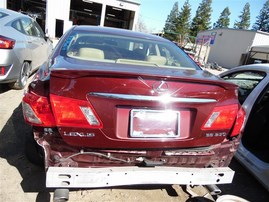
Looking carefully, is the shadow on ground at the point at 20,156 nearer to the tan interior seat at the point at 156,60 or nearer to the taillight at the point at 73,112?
the taillight at the point at 73,112

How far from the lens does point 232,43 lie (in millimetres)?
30281

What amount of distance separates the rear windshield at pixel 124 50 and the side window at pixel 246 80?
1.03 meters

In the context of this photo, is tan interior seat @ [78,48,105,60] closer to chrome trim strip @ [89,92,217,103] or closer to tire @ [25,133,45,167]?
chrome trim strip @ [89,92,217,103]

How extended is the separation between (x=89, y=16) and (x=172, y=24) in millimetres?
37326

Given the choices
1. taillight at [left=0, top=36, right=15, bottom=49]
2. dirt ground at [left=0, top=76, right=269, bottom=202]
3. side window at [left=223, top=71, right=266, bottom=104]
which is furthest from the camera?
taillight at [left=0, top=36, right=15, bottom=49]

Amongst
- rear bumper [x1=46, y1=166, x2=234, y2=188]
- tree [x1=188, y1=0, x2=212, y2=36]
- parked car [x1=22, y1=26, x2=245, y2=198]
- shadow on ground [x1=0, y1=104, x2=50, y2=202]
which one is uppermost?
tree [x1=188, y1=0, x2=212, y2=36]

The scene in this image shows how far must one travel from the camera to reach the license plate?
1.88m

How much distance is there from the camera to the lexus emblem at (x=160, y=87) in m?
1.84

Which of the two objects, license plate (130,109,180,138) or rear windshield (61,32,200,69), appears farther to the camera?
rear windshield (61,32,200,69)

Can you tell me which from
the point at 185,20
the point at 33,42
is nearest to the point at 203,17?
the point at 185,20

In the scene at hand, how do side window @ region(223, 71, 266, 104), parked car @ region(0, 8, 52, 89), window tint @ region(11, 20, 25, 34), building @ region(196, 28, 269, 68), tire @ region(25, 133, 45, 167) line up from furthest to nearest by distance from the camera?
building @ region(196, 28, 269, 68)
window tint @ region(11, 20, 25, 34)
parked car @ region(0, 8, 52, 89)
side window @ region(223, 71, 266, 104)
tire @ region(25, 133, 45, 167)

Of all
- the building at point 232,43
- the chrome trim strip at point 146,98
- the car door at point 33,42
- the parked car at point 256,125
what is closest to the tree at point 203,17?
the building at point 232,43

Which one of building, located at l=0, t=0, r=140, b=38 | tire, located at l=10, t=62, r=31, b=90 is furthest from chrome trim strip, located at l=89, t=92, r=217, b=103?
building, located at l=0, t=0, r=140, b=38

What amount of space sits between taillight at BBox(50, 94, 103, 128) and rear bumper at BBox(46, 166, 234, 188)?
347 millimetres
